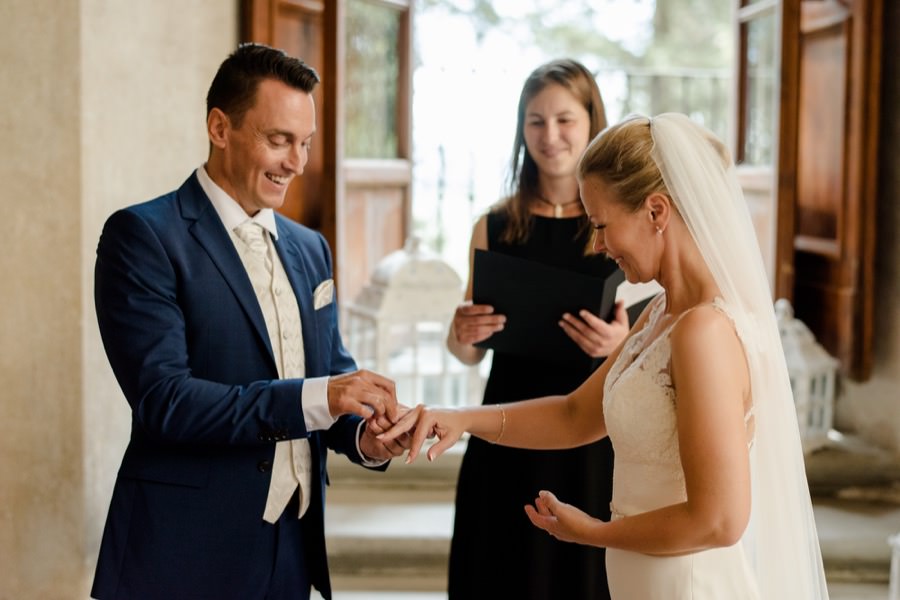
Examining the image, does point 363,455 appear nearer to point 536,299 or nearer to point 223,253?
point 223,253

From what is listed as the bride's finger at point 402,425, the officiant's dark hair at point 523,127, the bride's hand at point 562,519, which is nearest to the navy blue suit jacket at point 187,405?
the bride's finger at point 402,425

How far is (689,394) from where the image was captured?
1777 millimetres

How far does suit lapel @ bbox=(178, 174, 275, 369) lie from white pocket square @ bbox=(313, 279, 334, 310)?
0.17m

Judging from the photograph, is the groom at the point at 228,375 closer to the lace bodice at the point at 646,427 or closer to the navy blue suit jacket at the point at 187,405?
the navy blue suit jacket at the point at 187,405

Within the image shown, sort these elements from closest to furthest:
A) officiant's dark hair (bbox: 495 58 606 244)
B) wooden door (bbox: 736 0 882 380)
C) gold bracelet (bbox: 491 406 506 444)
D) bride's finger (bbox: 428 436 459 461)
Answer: bride's finger (bbox: 428 436 459 461), gold bracelet (bbox: 491 406 506 444), officiant's dark hair (bbox: 495 58 606 244), wooden door (bbox: 736 0 882 380)

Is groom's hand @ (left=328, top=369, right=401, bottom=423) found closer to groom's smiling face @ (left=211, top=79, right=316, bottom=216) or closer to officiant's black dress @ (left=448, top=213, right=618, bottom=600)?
groom's smiling face @ (left=211, top=79, right=316, bottom=216)

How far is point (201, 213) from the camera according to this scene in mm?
2180

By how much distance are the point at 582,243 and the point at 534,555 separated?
0.81 metres

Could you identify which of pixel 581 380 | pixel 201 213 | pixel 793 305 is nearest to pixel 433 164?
pixel 793 305

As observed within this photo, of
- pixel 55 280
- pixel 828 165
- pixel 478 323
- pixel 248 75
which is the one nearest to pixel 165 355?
pixel 248 75

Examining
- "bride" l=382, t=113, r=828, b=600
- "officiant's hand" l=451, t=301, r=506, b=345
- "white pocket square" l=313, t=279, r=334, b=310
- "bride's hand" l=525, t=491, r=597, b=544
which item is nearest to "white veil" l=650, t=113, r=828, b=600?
"bride" l=382, t=113, r=828, b=600

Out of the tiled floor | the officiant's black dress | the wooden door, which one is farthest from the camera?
the wooden door

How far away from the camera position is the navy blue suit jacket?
2.03m

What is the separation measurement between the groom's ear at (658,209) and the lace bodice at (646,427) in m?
0.16
